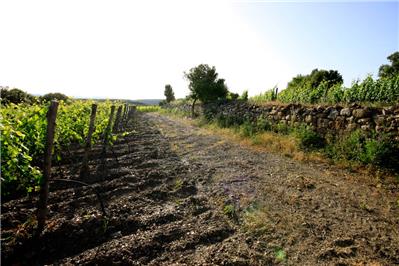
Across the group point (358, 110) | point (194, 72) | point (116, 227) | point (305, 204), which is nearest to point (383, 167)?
point (358, 110)

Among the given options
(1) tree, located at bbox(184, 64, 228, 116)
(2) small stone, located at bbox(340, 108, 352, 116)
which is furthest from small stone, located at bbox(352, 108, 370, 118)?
(1) tree, located at bbox(184, 64, 228, 116)

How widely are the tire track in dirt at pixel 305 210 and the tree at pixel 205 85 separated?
1985 cm

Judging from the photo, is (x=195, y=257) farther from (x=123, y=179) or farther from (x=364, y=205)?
(x=364, y=205)

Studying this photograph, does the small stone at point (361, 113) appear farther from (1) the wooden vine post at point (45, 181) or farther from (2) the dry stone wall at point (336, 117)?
(1) the wooden vine post at point (45, 181)

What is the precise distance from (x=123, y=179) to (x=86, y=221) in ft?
7.35

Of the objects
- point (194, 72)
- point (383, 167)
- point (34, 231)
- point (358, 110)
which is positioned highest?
point (194, 72)

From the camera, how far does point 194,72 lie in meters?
29.5

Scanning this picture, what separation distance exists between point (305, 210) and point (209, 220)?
6.30ft

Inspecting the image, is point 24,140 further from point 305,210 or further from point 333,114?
point 333,114

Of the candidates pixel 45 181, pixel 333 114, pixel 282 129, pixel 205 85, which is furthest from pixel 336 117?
pixel 205 85

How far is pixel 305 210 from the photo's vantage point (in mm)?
5133

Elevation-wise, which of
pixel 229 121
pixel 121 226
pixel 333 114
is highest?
pixel 333 114

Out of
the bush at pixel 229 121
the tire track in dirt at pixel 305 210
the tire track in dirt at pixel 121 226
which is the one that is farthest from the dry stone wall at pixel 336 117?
the tire track in dirt at pixel 121 226

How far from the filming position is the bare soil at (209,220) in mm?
3590
